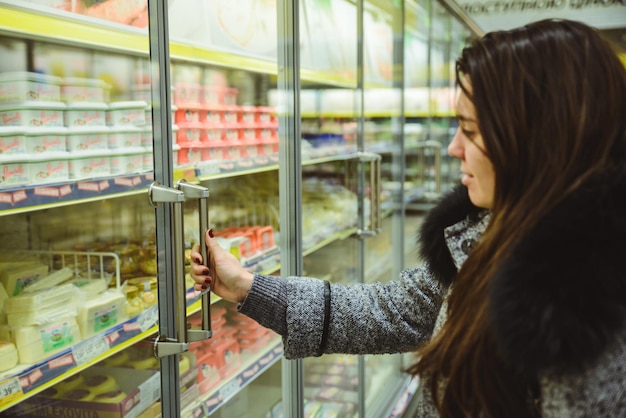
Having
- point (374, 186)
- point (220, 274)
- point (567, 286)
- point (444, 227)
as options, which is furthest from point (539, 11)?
point (567, 286)

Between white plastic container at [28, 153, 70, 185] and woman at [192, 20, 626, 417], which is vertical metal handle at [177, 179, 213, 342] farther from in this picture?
woman at [192, 20, 626, 417]

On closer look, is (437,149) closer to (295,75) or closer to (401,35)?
(401,35)

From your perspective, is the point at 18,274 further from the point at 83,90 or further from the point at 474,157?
the point at 474,157

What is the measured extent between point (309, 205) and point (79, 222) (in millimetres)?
1409

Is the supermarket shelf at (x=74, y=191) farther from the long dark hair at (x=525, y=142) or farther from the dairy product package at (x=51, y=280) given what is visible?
the long dark hair at (x=525, y=142)

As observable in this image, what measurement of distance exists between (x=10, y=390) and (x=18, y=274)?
375 millimetres

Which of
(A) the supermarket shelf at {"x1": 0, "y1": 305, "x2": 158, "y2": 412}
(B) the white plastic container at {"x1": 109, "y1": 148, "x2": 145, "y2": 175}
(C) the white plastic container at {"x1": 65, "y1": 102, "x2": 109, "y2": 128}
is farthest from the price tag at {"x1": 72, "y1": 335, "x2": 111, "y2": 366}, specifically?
(C) the white plastic container at {"x1": 65, "y1": 102, "x2": 109, "y2": 128}

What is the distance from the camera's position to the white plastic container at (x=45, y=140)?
154cm

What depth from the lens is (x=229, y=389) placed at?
2117 mm

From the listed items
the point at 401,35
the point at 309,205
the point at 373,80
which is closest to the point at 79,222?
the point at 309,205

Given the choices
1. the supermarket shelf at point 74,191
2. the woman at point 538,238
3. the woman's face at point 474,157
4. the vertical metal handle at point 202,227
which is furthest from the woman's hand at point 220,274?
the woman's face at point 474,157

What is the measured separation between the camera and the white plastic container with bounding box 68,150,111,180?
1639 millimetres

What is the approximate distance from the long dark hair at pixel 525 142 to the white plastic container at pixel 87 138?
104 cm

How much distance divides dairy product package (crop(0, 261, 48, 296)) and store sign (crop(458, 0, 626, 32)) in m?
4.03
